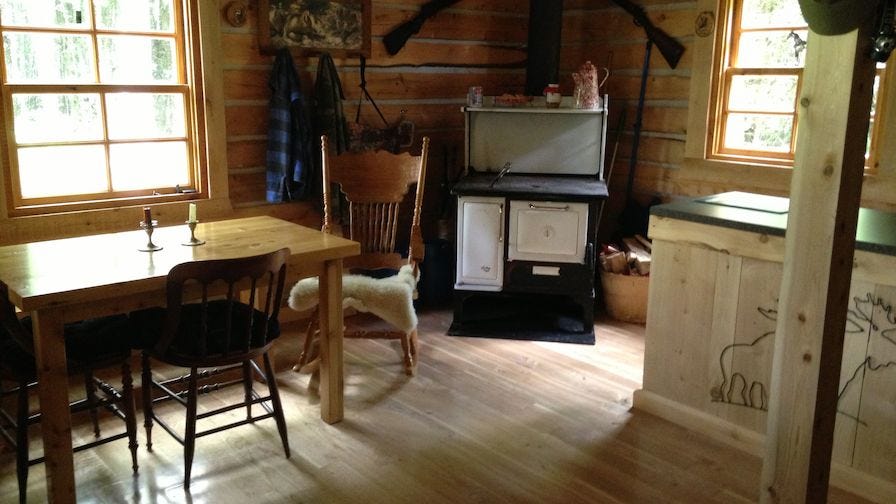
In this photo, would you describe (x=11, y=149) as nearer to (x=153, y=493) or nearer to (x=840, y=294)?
(x=153, y=493)

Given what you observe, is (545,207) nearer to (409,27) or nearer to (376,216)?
(376,216)

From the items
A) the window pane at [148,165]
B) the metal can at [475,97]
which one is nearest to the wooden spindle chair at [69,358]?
the window pane at [148,165]

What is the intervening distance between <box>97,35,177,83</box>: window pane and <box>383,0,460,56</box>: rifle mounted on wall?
1238 mm

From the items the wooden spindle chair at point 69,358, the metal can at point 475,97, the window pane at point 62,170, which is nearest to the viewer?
the wooden spindle chair at point 69,358

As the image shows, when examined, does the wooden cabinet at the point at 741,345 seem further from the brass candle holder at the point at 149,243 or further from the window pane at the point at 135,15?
the window pane at the point at 135,15

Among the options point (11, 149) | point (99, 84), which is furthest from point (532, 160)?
point (11, 149)

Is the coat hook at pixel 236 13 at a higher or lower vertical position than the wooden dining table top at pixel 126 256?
higher

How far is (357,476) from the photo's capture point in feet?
8.43

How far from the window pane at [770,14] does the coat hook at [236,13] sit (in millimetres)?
2590

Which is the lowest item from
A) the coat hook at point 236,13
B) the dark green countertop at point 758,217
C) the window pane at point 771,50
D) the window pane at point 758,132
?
the dark green countertop at point 758,217

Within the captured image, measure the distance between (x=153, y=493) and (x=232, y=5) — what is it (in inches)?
91.0

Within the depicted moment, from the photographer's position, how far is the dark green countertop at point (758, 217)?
243 cm

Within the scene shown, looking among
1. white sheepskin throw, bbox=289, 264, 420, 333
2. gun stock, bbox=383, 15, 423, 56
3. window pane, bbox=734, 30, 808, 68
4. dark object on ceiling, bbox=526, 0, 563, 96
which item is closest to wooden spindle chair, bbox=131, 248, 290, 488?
white sheepskin throw, bbox=289, 264, 420, 333

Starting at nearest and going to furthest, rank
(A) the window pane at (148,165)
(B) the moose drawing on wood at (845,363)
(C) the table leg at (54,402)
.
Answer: (C) the table leg at (54,402) → (B) the moose drawing on wood at (845,363) → (A) the window pane at (148,165)
